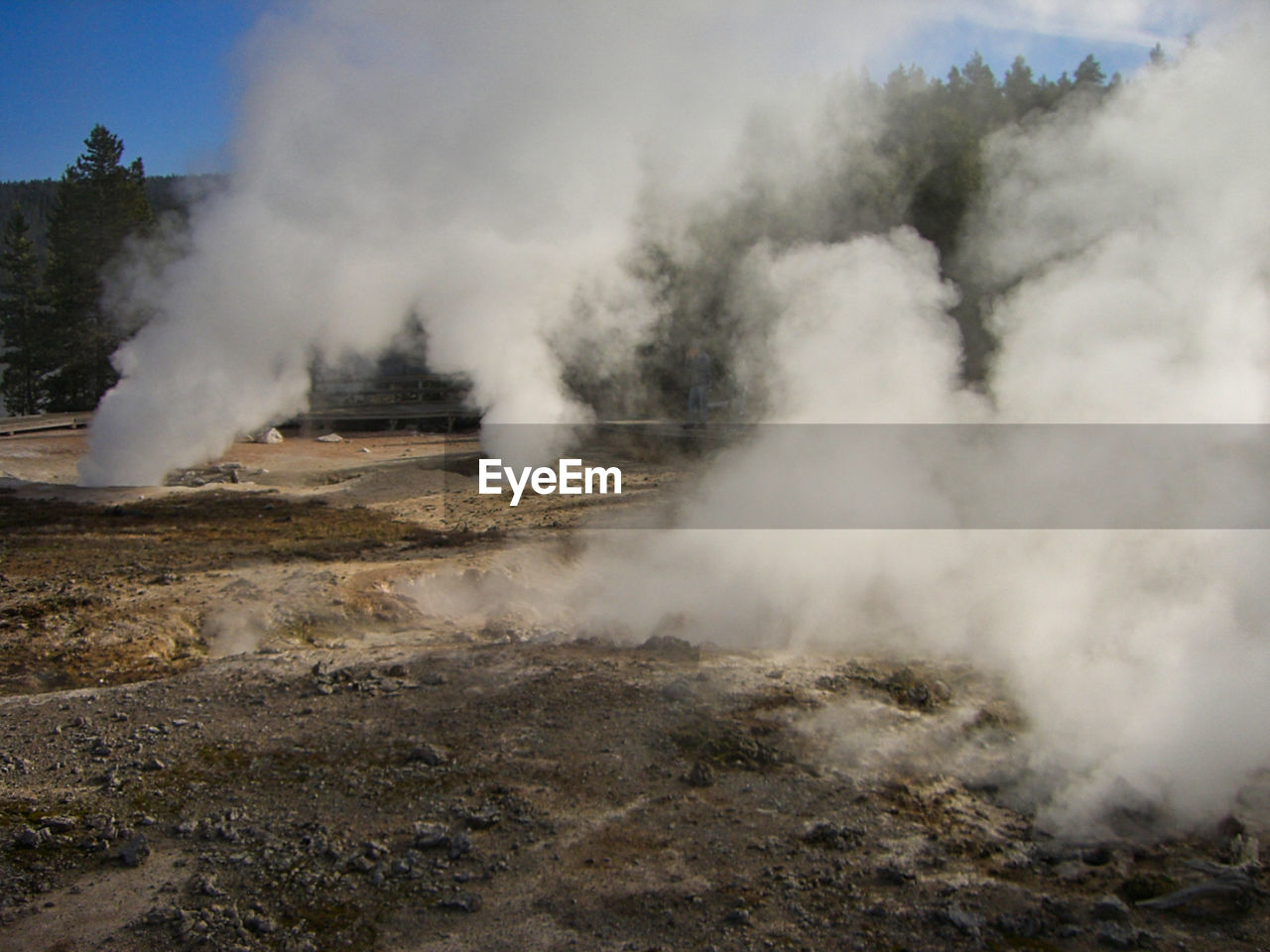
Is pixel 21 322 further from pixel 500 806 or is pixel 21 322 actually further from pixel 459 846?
pixel 459 846

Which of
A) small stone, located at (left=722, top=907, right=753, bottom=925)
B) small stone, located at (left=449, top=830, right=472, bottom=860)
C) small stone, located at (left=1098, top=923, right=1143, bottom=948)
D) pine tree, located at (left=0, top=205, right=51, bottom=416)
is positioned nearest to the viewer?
small stone, located at (left=1098, top=923, right=1143, bottom=948)

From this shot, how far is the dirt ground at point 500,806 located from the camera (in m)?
4.39

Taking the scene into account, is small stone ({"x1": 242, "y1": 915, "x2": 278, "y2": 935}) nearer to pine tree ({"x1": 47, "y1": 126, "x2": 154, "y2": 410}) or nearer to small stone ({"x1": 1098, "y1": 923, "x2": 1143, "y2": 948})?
small stone ({"x1": 1098, "y1": 923, "x2": 1143, "y2": 948})

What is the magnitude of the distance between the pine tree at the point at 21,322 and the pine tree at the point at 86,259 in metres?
1.11

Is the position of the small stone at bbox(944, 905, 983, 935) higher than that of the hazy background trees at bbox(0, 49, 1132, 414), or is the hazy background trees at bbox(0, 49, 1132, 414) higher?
the hazy background trees at bbox(0, 49, 1132, 414)

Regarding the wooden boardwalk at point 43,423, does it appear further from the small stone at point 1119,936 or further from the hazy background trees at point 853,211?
the small stone at point 1119,936

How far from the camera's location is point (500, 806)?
534cm

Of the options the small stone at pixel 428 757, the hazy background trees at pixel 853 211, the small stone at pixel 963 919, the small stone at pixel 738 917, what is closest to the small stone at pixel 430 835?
the small stone at pixel 428 757

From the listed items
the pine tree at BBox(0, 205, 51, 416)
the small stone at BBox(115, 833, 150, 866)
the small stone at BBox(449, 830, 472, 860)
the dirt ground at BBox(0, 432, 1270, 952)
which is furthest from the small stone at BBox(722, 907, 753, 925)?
the pine tree at BBox(0, 205, 51, 416)

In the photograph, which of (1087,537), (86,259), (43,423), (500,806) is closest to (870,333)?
(1087,537)

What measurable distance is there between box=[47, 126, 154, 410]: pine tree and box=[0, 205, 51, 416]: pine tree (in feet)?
3.66

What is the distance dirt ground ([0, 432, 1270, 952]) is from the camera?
14.4ft

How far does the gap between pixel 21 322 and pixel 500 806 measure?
29069 mm

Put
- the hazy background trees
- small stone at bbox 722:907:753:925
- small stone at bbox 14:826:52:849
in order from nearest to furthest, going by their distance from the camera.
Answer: small stone at bbox 722:907:753:925 < small stone at bbox 14:826:52:849 < the hazy background trees
